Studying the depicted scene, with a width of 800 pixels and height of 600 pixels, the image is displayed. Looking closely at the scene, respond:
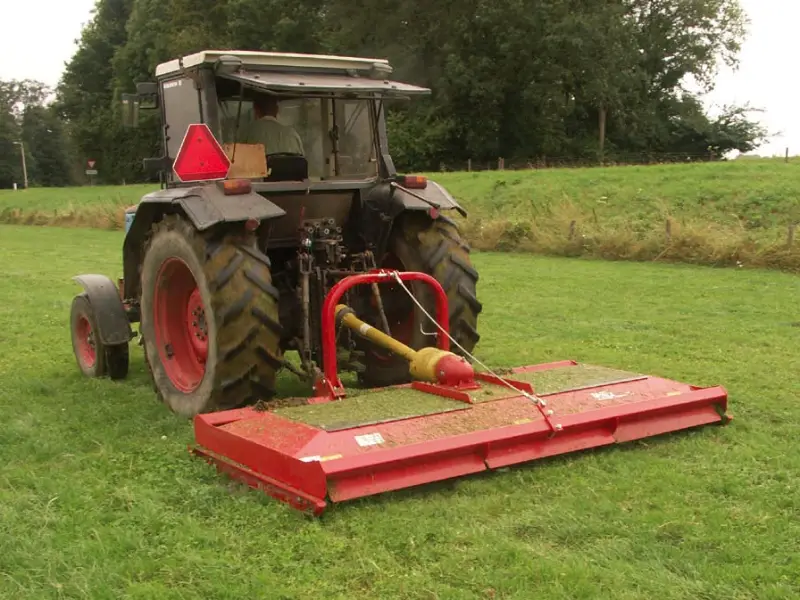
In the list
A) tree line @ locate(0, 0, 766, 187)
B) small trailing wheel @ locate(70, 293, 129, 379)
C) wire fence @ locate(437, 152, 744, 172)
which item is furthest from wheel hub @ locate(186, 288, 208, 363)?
wire fence @ locate(437, 152, 744, 172)

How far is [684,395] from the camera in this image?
16.5 ft

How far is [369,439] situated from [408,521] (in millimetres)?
486

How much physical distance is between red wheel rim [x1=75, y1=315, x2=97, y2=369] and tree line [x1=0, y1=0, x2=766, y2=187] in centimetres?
2986

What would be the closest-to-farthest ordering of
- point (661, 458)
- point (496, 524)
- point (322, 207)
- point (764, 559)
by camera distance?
point (764, 559)
point (496, 524)
point (661, 458)
point (322, 207)

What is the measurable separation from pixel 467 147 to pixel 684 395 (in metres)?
37.6

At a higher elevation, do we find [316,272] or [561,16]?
[561,16]

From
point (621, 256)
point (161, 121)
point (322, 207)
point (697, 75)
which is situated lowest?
point (621, 256)

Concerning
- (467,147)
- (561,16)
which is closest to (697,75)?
(561,16)

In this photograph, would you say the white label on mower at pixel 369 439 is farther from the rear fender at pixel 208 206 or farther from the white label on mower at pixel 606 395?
the rear fender at pixel 208 206

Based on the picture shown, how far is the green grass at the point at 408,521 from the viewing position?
3266 mm

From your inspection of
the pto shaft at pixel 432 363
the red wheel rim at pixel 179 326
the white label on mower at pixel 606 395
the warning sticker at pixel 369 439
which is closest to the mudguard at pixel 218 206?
the red wheel rim at pixel 179 326

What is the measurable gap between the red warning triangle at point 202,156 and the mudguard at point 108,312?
5.01 ft

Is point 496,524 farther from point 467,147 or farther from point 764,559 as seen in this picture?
point 467,147

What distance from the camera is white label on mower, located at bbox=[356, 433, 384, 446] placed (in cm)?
410
